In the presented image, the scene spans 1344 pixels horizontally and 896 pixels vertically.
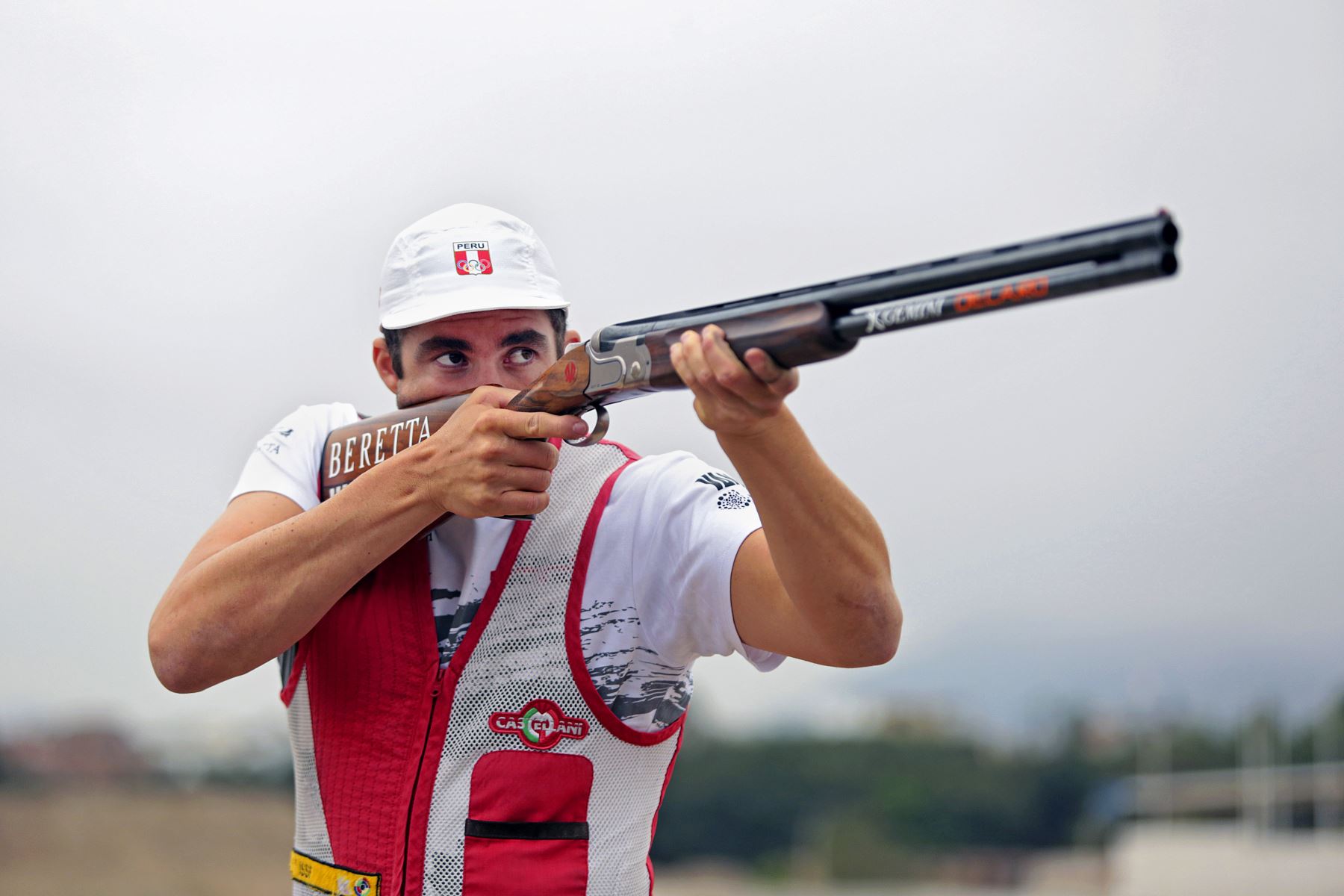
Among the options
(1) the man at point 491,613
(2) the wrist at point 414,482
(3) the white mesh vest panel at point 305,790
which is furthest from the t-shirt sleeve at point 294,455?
(3) the white mesh vest panel at point 305,790

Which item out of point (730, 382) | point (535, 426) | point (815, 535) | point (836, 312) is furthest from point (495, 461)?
point (836, 312)

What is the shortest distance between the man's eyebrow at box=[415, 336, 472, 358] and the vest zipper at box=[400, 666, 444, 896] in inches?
32.4

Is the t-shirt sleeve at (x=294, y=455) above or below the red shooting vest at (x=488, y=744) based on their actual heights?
above

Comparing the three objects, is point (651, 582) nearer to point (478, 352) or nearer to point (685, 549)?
point (685, 549)

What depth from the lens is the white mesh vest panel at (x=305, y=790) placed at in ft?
10.9

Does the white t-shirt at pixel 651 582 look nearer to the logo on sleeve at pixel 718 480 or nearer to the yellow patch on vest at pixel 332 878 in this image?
the logo on sleeve at pixel 718 480

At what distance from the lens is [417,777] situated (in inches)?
121

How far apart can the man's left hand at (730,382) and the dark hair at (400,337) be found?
0.86 meters

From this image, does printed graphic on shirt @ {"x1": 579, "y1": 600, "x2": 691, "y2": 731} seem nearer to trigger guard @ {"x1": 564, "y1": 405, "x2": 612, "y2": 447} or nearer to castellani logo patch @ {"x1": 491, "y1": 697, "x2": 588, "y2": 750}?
castellani logo patch @ {"x1": 491, "y1": 697, "x2": 588, "y2": 750}

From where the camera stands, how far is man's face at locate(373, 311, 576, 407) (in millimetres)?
3328

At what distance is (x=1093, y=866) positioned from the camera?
147ft

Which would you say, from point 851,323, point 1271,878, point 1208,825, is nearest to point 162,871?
point 1271,878

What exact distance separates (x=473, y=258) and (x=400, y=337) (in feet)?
1.00

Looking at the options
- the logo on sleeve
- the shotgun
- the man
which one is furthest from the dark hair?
the logo on sleeve
